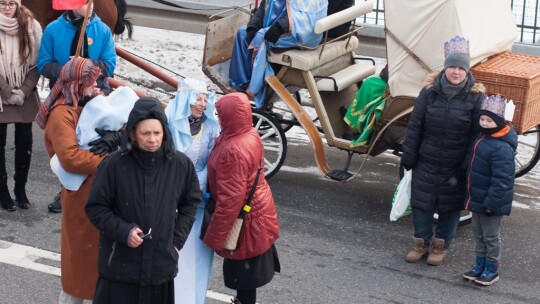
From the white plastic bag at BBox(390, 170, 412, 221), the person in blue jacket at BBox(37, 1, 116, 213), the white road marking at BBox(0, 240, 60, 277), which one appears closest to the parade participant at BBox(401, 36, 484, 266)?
the white plastic bag at BBox(390, 170, 412, 221)

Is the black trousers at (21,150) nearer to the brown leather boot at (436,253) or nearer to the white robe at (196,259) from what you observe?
the white robe at (196,259)

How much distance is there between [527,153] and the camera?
981 cm

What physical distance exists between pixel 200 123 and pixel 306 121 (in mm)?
2788

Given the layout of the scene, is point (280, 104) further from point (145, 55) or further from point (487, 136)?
point (487, 136)

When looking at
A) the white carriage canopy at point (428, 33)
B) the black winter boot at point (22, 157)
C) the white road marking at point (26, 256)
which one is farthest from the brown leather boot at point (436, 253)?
the black winter boot at point (22, 157)

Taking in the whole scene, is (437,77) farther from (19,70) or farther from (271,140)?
(19,70)

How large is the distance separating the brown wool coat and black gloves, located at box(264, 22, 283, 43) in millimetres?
3200

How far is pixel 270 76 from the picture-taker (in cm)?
838

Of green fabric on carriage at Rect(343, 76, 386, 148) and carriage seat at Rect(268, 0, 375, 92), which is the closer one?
green fabric on carriage at Rect(343, 76, 386, 148)

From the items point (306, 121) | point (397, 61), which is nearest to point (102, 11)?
point (306, 121)

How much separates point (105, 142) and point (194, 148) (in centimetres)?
58

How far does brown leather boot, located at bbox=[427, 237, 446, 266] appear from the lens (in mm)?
6992

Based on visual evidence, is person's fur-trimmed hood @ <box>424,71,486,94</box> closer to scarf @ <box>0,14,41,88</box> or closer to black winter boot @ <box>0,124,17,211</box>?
scarf @ <box>0,14,41,88</box>

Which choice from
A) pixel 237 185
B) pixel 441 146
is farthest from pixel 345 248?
pixel 237 185
